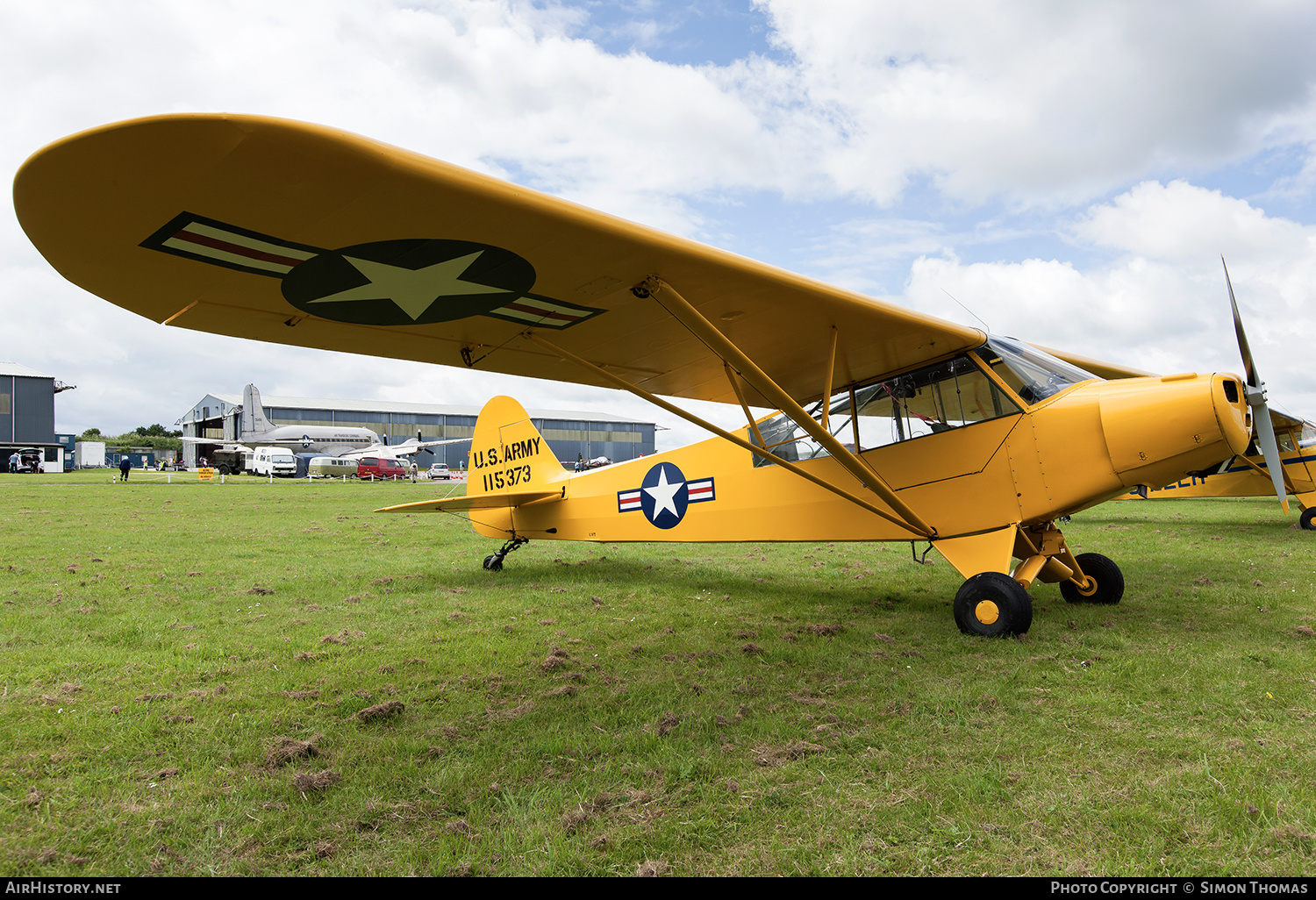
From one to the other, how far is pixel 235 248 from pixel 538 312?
163 cm

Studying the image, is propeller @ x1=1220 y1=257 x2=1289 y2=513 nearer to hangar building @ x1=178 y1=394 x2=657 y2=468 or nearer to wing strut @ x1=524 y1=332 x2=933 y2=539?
wing strut @ x1=524 y1=332 x2=933 y2=539

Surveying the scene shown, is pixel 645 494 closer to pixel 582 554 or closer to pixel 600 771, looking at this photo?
pixel 582 554

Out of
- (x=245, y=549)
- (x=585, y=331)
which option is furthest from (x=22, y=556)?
(x=585, y=331)

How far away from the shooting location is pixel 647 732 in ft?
10.1

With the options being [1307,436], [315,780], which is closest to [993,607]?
[315,780]

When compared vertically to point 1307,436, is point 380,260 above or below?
above

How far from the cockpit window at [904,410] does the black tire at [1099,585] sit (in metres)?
1.86

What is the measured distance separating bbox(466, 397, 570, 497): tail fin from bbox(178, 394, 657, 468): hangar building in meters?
52.6

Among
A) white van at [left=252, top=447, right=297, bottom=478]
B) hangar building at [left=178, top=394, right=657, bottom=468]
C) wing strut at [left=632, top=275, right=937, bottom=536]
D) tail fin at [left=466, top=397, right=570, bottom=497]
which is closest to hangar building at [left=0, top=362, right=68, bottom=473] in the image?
hangar building at [left=178, top=394, right=657, bottom=468]

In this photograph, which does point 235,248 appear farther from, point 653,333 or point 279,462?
point 279,462

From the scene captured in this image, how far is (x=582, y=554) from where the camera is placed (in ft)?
32.9

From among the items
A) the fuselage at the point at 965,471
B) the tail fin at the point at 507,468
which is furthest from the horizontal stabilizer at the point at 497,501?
the fuselage at the point at 965,471

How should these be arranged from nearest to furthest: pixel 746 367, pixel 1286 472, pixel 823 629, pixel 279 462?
pixel 746 367 → pixel 823 629 → pixel 1286 472 → pixel 279 462

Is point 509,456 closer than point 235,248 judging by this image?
No
